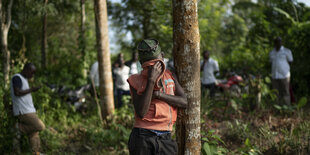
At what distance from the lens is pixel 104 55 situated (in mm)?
6531

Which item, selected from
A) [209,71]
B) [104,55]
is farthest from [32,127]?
[209,71]

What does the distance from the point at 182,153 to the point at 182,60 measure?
102 centimetres

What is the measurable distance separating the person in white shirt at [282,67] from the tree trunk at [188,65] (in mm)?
4945

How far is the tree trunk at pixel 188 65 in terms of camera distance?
2.94m

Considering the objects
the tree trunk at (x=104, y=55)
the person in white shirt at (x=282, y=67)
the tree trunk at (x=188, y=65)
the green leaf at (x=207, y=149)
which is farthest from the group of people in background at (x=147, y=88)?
the tree trunk at (x=104, y=55)

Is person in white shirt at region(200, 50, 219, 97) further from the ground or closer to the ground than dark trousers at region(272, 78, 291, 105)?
further from the ground

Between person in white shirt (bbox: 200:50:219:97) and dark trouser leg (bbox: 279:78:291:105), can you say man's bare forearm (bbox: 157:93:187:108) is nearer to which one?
dark trouser leg (bbox: 279:78:291:105)

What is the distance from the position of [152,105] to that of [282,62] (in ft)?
18.7

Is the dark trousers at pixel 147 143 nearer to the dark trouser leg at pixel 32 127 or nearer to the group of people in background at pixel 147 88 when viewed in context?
the group of people in background at pixel 147 88

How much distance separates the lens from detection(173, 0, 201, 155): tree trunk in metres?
2.94

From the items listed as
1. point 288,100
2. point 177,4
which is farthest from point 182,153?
point 288,100

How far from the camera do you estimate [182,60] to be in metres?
2.96

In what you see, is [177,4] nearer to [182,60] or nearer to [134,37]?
[182,60]

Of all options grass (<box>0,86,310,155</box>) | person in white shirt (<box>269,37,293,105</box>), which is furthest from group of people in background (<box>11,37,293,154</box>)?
grass (<box>0,86,310,155</box>)
